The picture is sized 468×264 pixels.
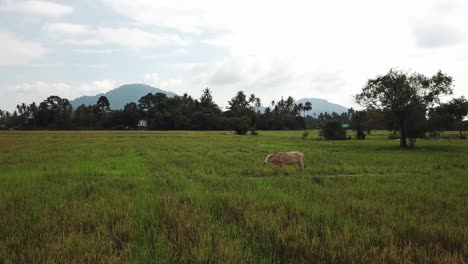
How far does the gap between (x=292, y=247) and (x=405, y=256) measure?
1.73 meters

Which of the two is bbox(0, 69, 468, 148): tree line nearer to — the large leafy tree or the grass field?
the large leafy tree

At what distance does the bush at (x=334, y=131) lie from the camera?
71.9 meters

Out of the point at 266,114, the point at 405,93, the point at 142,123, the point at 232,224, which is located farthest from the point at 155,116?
the point at 232,224

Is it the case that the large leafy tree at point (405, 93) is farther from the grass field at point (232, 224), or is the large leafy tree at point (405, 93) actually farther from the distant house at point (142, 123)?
the distant house at point (142, 123)

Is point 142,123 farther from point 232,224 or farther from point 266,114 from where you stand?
point 232,224

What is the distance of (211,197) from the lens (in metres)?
10.3

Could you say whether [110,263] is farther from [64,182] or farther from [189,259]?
[64,182]

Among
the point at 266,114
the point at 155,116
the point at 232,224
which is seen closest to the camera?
the point at 232,224

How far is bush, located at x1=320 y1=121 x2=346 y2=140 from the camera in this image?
236 ft

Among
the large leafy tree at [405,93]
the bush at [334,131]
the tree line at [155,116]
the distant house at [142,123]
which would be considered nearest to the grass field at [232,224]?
the large leafy tree at [405,93]

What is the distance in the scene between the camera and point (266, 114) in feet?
463

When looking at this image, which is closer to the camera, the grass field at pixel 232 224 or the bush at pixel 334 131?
the grass field at pixel 232 224

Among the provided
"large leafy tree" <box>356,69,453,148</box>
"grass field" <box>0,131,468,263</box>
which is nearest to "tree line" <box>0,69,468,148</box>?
"large leafy tree" <box>356,69,453,148</box>

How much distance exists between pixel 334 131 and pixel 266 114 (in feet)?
229
